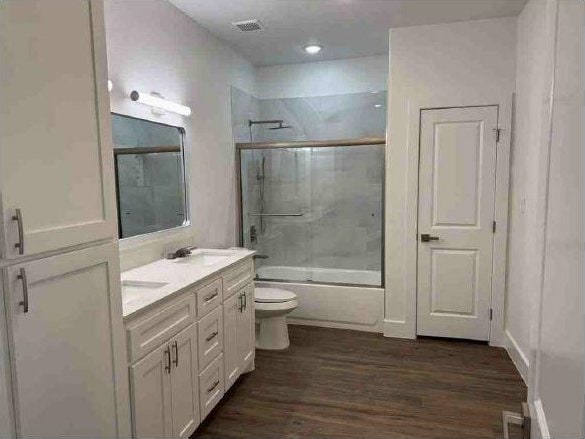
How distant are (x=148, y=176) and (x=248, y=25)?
1491mm

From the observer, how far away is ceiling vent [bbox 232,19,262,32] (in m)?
3.16

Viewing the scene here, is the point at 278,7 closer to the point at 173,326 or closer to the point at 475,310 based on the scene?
the point at 173,326

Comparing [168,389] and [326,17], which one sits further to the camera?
[326,17]

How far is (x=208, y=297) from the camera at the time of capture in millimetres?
2240

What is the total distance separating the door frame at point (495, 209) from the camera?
3188mm

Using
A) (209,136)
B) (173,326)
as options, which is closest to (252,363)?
(173,326)

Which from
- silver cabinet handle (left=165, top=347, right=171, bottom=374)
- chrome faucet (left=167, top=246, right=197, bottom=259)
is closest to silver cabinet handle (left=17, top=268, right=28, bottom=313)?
silver cabinet handle (left=165, top=347, right=171, bottom=374)

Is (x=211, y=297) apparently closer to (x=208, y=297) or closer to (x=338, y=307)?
(x=208, y=297)

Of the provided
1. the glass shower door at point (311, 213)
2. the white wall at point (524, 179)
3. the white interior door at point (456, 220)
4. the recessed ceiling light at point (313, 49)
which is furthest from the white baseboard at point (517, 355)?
the recessed ceiling light at point (313, 49)

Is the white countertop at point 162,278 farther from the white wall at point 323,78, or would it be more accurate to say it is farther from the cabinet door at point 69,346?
the white wall at point 323,78

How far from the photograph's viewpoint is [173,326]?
6.25ft

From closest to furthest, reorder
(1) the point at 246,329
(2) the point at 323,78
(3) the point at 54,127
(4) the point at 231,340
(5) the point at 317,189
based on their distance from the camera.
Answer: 1. (3) the point at 54,127
2. (4) the point at 231,340
3. (1) the point at 246,329
4. (5) the point at 317,189
5. (2) the point at 323,78

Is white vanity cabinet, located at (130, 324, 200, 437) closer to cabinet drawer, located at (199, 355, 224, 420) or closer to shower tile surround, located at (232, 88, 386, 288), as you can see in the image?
cabinet drawer, located at (199, 355, 224, 420)

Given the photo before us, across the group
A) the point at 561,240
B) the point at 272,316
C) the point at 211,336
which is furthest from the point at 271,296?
the point at 561,240
